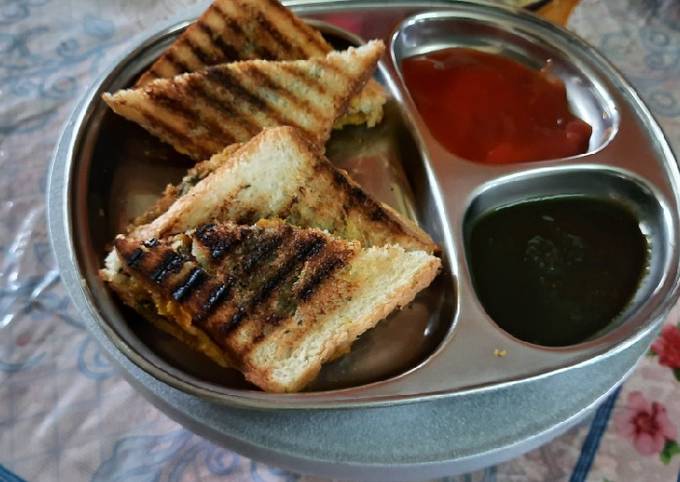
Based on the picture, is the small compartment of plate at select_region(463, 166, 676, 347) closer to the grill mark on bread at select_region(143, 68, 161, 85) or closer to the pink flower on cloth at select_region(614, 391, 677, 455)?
the pink flower on cloth at select_region(614, 391, 677, 455)

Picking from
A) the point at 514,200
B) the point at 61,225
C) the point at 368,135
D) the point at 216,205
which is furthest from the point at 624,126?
the point at 61,225

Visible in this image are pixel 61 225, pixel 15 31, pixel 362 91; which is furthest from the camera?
pixel 15 31

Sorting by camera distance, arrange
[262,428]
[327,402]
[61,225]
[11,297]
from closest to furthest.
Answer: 1. [327,402]
2. [262,428]
3. [61,225]
4. [11,297]

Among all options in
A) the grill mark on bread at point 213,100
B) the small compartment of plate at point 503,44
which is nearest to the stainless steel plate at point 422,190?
the small compartment of plate at point 503,44

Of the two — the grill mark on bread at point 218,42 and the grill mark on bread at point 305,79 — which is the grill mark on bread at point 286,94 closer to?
the grill mark on bread at point 305,79

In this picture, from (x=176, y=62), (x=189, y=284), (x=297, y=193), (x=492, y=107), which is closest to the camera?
(x=189, y=284)

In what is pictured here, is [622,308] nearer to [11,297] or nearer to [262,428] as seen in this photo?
[262,428]

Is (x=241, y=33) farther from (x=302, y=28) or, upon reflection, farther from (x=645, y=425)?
(x=645, y=425)

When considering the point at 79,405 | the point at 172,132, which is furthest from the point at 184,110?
the point at 79,405
